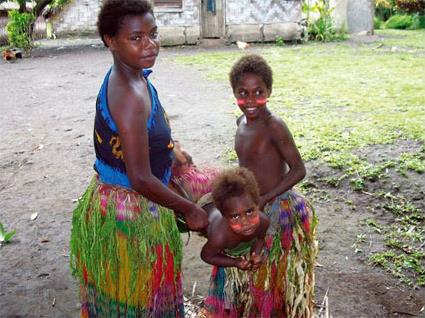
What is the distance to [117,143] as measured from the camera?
2.24 metres

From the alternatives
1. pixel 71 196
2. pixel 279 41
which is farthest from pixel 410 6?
pixel 71 196

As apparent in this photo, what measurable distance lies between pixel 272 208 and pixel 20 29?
1286 centimetres

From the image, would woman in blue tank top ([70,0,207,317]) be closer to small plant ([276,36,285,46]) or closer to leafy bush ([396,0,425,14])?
small plant ([276,36,285,46])

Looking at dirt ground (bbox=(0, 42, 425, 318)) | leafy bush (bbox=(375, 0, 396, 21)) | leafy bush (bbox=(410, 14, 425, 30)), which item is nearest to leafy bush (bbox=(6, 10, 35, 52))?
dirt ground (bbox=(0, 42, 425, 318))

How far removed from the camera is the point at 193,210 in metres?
2.32

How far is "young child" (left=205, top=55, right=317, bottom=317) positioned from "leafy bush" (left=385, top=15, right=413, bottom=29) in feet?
65.1

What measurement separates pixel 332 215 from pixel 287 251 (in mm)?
1655

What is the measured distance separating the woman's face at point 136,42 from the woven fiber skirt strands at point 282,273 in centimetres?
91

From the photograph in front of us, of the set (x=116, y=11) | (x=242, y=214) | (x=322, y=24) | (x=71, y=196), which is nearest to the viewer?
(x=116, y=11)

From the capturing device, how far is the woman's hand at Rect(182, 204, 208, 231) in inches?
91.5

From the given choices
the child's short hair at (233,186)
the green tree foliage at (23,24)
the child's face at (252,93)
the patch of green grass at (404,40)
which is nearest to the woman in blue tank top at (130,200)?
the child's short hair at (233,186)

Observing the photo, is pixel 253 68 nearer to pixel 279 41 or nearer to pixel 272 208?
pixel 272 208

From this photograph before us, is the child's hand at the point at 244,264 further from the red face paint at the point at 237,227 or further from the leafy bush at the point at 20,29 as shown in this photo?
the leafy bush at the point at 20,29

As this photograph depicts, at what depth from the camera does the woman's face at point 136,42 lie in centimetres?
218
